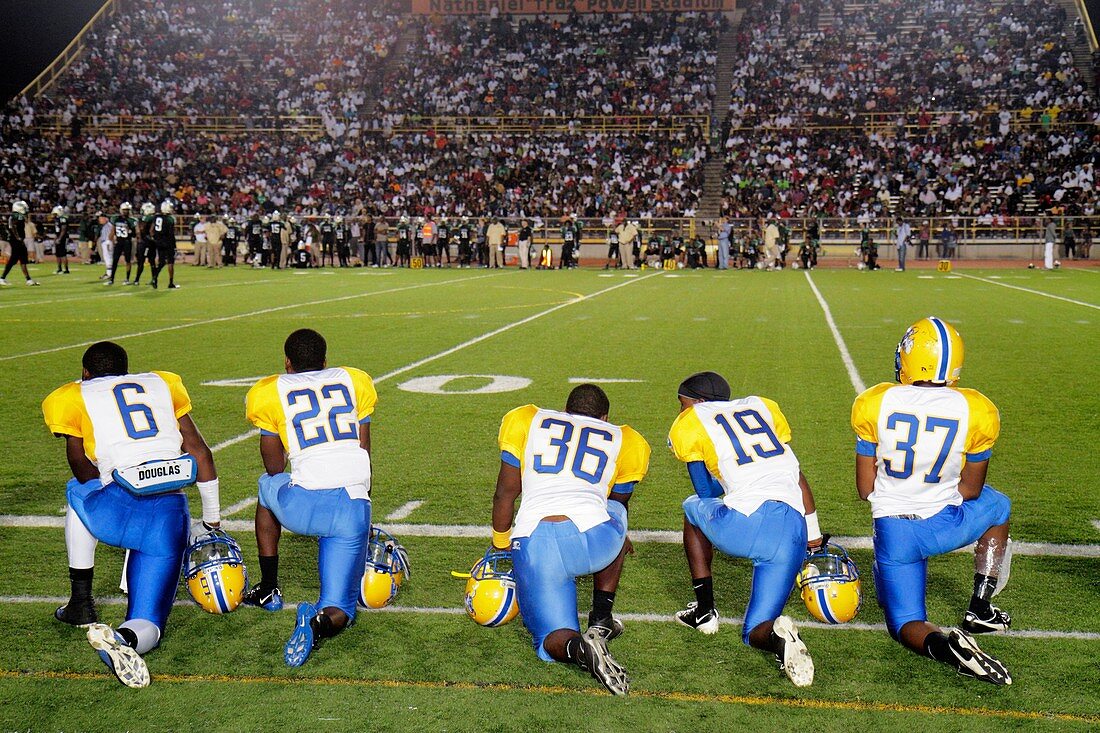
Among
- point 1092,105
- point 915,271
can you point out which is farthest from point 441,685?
point 1092,105

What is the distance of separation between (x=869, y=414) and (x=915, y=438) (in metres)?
0.20

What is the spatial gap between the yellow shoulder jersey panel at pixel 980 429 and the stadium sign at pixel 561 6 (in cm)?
4731

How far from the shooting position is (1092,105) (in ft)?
126

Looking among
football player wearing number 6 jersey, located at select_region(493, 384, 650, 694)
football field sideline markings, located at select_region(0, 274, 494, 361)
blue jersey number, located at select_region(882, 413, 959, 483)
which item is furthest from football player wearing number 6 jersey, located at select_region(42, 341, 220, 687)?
football field sideline markings, located at select_region(0, 274, 494, 361)

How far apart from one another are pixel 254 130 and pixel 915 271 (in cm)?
2708

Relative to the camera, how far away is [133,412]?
4.47 metres

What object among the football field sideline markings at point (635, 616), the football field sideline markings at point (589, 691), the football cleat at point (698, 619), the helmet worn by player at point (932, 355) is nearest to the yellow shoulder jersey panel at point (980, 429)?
the helmet worn by player at point (932, 355)

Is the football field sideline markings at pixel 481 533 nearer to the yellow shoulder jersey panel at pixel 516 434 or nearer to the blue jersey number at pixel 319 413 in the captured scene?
the blue jersey number at pixel 319 413

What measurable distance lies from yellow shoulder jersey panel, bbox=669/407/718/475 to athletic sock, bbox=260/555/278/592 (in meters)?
1.77

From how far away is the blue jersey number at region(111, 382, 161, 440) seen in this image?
174 inches

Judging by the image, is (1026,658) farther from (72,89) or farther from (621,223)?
(72,89)

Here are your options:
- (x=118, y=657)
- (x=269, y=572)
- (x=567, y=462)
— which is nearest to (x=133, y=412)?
(x=269, y=572)

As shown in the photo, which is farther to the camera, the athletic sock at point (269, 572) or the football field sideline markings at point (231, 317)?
the football field sideline markings at point (231, 317)

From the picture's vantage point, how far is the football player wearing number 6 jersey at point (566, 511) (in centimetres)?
401
